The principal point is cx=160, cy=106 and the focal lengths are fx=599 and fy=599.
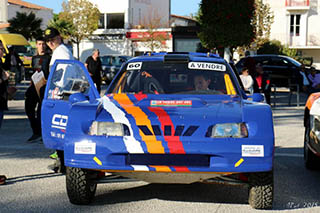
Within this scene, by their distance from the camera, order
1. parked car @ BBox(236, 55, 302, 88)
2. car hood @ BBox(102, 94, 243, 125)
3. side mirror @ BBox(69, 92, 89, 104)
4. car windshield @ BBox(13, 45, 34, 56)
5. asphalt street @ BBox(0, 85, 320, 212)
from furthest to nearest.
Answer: car windshield @ BBox(13, 45, 34, 56) → parked car @ BBox(236, 55, 302, 88) → side mirror @ BBox(69, 92, 89, 104) → asphalt street @ BBox(0, 85, 320, 212) → car hood @ BBox(102, 94, 243, 125)

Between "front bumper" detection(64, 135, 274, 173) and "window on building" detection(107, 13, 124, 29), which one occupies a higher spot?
"window on building" detection(107, 13, 124, 29)

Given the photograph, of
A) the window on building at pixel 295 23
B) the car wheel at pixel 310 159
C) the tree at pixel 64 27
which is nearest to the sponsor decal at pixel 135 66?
the car wheel at pixel 310 159

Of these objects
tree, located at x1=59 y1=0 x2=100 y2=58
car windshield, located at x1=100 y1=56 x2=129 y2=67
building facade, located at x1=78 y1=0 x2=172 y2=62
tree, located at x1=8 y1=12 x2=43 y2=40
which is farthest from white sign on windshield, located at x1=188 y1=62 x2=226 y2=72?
tree, located at x1=8 y1=12 x2=43 y2=40

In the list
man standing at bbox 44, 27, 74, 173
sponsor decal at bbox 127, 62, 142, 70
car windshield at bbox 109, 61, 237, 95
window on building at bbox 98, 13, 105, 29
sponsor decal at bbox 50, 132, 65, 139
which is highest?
window on building at bbox 98, 13, 105, 29

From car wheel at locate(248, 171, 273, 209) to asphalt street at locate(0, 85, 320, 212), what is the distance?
155mm

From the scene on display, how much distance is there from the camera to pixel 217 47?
25.5 meters

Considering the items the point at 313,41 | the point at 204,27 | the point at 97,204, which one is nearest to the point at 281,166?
the point at 97,204

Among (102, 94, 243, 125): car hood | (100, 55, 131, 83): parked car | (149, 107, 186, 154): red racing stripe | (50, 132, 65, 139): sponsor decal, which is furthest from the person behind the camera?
(100, 55, 131, 83): parked car

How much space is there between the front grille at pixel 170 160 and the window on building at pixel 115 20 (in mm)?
56356

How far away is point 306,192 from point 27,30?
53390 mm

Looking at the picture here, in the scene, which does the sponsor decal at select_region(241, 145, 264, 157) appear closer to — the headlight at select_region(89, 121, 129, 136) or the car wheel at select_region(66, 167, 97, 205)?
the headlight at select_region(89, 121, 129, 136)

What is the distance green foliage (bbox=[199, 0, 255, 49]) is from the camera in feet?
78.8

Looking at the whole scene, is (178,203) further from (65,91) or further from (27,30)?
(27,30)

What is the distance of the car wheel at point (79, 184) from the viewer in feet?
18.4
